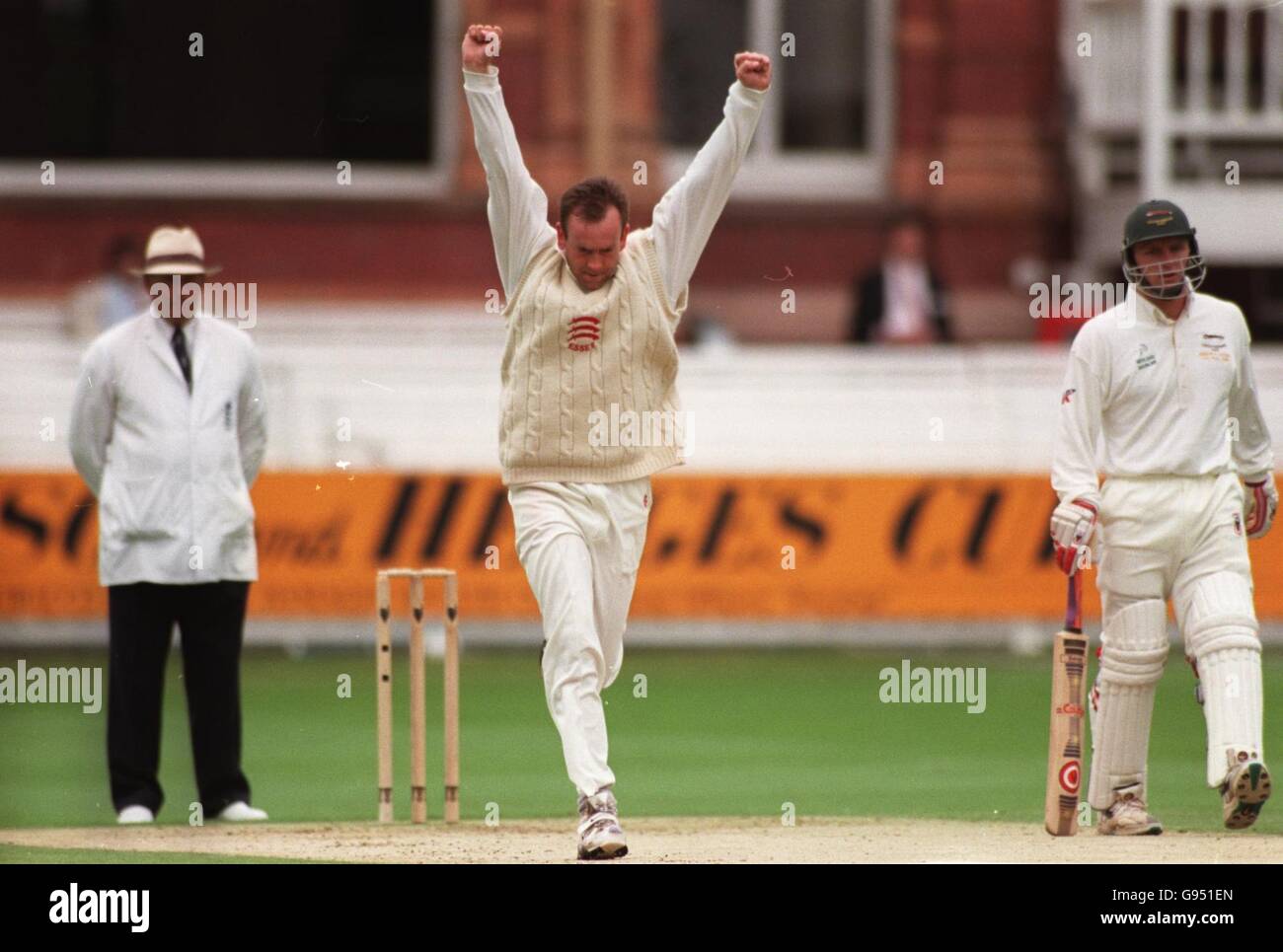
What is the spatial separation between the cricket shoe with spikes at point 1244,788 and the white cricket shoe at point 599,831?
80.1 inches

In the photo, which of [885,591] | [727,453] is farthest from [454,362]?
[885,591]

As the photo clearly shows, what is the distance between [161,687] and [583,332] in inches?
102

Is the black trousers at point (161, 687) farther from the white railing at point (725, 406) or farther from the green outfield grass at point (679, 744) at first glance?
the white railing at point (725, 406)

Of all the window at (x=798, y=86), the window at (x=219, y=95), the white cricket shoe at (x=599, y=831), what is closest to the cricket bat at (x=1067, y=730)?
the white cricket shoe at (x=599, y=831)

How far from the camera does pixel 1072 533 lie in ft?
29.9

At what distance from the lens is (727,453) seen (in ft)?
51.9

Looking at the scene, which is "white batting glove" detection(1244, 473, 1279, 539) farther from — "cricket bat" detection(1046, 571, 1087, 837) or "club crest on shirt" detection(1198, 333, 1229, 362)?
"cricket bat" detection(1046, 571, 1087, 837)

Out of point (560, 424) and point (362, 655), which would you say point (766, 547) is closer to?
point (362, 655)

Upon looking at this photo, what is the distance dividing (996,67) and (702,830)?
11874 mm

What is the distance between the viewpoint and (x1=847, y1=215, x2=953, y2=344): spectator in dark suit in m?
17.6

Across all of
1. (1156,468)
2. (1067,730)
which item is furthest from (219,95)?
(1067,730)

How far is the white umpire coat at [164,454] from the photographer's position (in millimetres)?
10188

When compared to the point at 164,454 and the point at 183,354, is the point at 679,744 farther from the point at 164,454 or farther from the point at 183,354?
the point at 183,354

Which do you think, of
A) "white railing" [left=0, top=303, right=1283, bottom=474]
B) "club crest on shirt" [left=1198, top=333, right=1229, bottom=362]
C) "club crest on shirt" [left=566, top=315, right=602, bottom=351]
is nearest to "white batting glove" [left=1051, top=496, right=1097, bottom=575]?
"club crest on shirt" [left=1198, top=333, right=1229, bottom=362]
